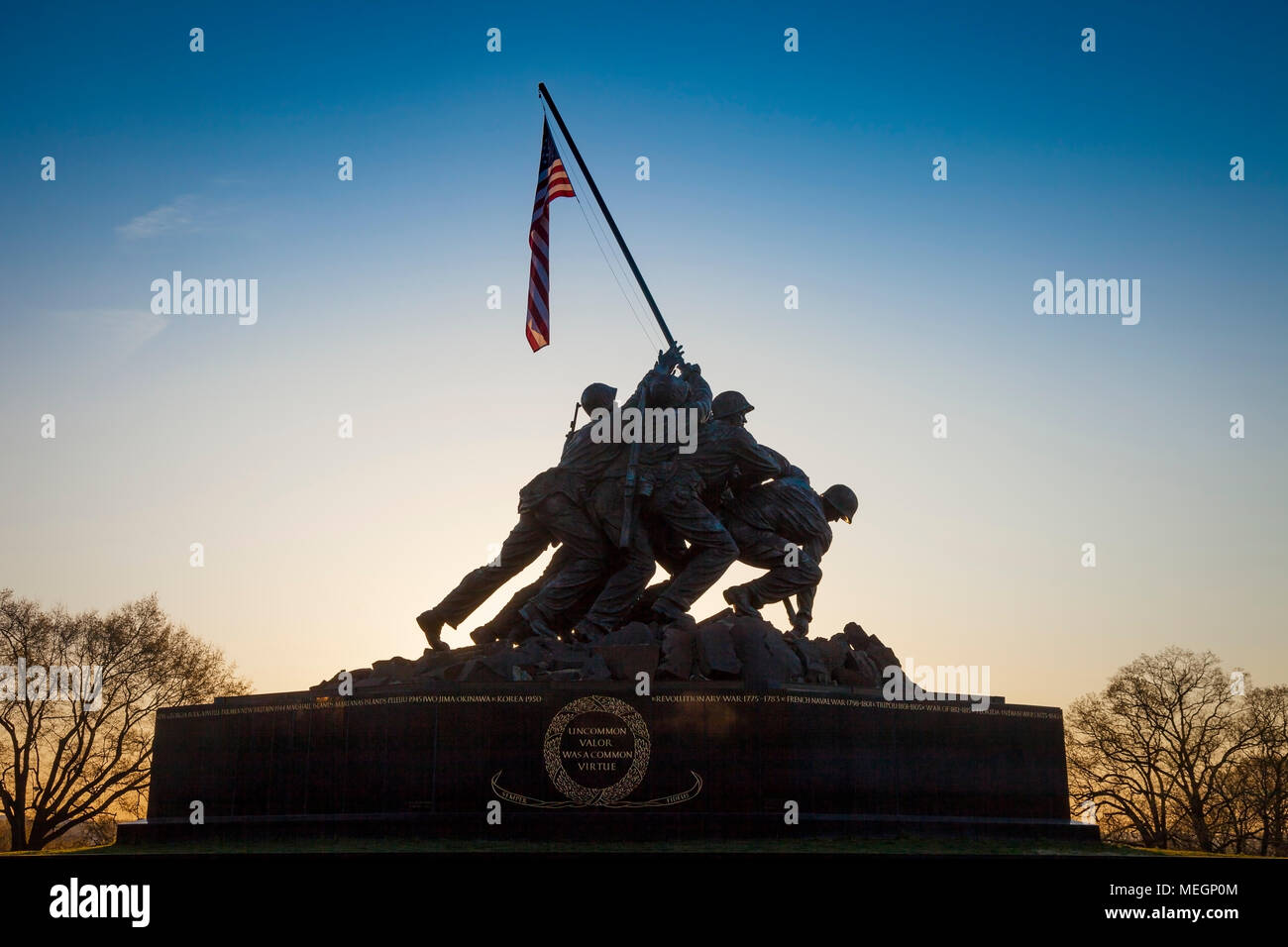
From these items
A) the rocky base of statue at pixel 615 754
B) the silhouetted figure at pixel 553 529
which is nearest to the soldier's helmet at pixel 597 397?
the silhouetted figure at pixel 553 529

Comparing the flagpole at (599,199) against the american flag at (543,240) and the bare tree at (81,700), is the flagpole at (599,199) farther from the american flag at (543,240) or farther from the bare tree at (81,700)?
the bare tree at (81,700)

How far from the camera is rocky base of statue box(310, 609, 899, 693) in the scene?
1245 cm

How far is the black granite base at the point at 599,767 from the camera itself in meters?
11.5

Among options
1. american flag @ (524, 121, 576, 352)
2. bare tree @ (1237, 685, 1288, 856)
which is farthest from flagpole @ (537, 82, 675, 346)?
bare tree @ (1237, 685, 1288, 856)

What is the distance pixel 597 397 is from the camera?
15094 mm

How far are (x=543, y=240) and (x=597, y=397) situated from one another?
273 centimetres

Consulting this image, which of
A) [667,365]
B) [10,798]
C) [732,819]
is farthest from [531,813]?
[10,798]

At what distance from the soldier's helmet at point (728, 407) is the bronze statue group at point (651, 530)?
0.05ft

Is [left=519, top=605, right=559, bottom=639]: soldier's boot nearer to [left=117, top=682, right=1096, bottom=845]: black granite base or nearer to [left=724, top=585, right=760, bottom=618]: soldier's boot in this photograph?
[left=724, top=585, right=760, bottom=618]: soldier's boot

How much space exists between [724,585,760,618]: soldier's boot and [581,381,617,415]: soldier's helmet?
251 cm

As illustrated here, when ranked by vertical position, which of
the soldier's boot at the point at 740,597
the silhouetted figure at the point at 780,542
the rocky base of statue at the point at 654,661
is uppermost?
the silhouetted figure at the point at 780,542

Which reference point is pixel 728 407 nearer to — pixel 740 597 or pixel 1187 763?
pixel 740 597

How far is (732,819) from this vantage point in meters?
11.5

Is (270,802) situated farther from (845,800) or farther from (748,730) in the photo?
(845,800)
